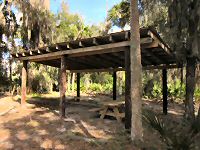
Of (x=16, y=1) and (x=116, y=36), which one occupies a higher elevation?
(x=16, y=1)

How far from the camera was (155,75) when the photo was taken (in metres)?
25.9

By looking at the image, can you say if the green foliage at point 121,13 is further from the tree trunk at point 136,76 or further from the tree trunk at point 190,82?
the tree trunk at point 136,76

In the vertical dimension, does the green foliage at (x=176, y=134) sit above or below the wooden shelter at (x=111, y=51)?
below

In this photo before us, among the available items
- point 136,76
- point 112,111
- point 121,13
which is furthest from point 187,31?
point 121,13

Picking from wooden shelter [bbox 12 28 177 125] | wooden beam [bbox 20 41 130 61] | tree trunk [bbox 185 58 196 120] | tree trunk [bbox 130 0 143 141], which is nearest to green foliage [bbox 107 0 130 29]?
wooden shelter [bbox 12 28 177 125]

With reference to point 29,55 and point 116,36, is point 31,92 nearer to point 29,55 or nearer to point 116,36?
point 29,55

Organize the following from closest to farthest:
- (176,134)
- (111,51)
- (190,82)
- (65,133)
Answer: (176,134), (65,133), (111,51), (190,82)

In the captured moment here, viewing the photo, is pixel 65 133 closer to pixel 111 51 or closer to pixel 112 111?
pixel 112 111

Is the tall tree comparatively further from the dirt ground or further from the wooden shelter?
the dirt ground

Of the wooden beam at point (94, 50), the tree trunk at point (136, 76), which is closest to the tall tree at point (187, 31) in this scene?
the wooden beam at point (94, 50)

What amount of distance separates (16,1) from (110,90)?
1246cm

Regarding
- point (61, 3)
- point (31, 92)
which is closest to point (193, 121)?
point (31, 92)

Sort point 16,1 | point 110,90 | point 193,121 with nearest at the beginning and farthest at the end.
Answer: point 193,121
point 16,1
point 110,90

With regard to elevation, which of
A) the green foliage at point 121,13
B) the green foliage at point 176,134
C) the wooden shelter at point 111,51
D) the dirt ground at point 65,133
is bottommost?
the dirt ground at point 65,133
